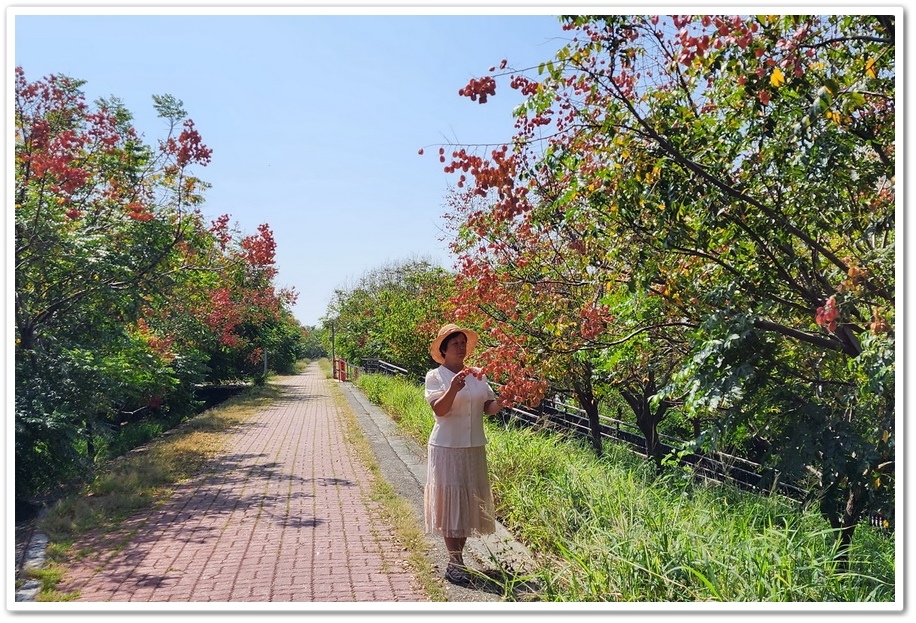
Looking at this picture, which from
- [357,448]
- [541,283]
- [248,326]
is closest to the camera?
[541,283]

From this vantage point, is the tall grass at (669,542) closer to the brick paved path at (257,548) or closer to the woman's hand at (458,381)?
the brick paved path at (257,548)

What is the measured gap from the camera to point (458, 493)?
4363mm

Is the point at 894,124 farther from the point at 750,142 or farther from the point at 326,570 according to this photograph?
the point at 326,570

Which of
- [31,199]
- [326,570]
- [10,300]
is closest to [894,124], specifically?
[326,570]

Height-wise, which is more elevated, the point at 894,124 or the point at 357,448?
the point at 894,124

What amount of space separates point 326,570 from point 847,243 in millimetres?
4020

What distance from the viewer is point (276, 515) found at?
6355 mm

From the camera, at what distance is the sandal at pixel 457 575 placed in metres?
4.35

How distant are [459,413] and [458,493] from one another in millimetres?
497

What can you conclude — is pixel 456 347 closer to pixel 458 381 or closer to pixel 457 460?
pixel 458 381

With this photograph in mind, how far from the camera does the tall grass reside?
3.43 meters

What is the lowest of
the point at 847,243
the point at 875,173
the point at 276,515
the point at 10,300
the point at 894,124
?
the point at 276,515

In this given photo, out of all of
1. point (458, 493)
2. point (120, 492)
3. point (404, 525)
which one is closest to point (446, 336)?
point (458, 493)

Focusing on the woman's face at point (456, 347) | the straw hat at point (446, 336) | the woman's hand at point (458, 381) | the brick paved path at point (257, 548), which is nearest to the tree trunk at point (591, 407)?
the brick paved path at point (257, 548)
